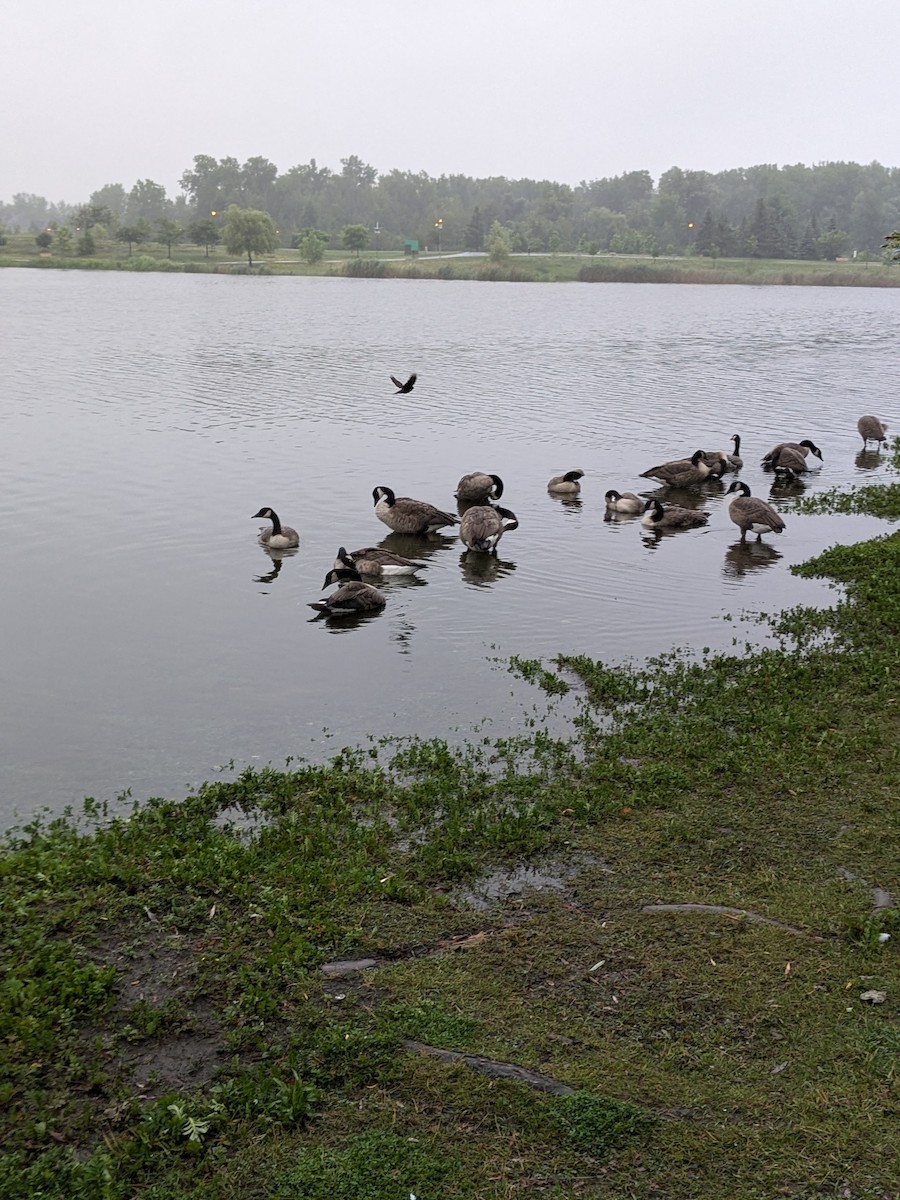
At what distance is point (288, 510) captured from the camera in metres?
23.8

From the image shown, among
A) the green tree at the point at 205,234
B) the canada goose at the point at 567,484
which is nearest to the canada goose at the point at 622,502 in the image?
the canada goose at the point at 567,484

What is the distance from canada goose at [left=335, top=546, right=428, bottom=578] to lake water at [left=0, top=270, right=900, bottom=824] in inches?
18.2

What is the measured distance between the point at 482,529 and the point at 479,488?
388cm

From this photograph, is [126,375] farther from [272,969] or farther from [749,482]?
[272,969]

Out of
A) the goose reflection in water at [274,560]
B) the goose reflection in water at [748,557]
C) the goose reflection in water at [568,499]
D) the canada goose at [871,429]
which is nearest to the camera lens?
A: the goose reflection in water at [274,560]

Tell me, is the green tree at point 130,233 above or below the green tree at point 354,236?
below

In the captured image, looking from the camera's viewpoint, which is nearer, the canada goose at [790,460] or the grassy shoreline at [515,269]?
the canada goose at [790,460]

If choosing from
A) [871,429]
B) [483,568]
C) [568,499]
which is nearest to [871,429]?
[871,429]

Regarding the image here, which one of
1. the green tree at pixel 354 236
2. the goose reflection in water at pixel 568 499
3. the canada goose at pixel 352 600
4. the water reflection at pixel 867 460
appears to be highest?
the green tree at pixel 354 236

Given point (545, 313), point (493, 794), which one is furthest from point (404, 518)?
point (545, 313)

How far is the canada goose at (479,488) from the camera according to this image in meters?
24.2

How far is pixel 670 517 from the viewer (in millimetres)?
23266

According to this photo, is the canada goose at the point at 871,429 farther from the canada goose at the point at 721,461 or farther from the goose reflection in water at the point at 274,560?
the goose reflection in water at the point at 274,560

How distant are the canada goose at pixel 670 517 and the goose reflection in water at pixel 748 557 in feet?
5.45
